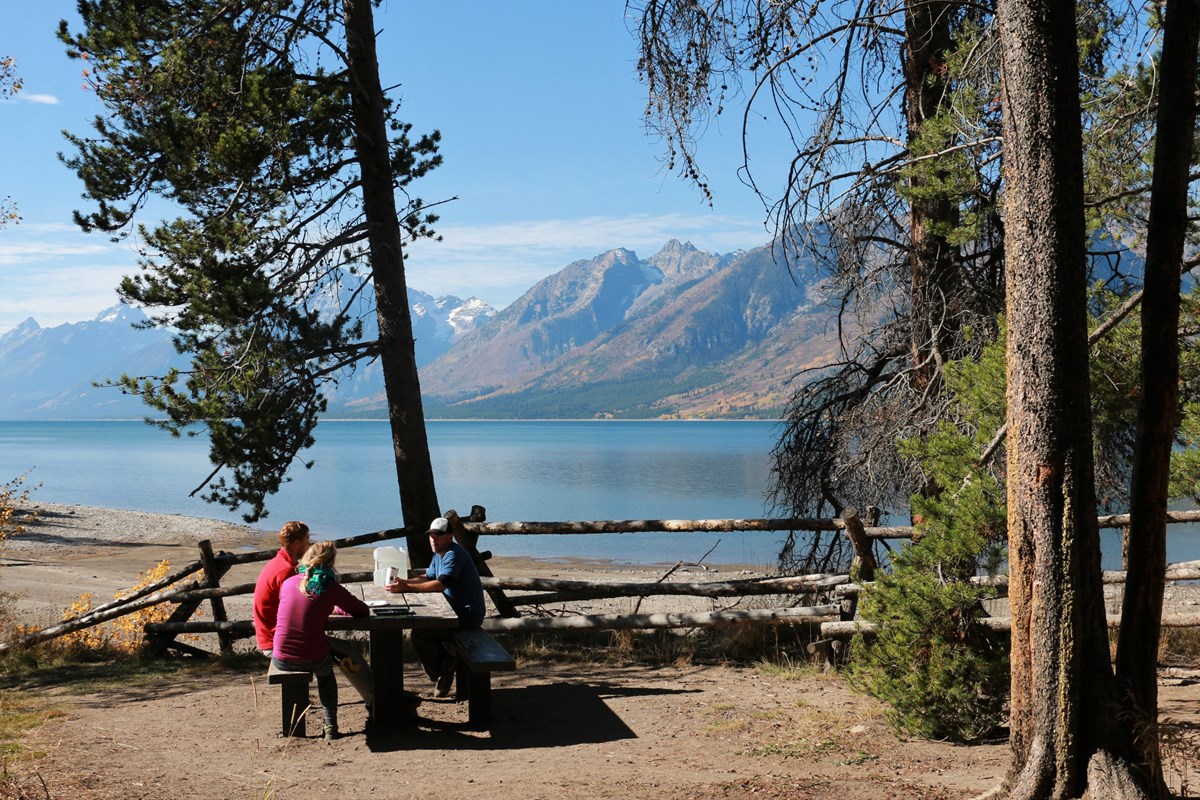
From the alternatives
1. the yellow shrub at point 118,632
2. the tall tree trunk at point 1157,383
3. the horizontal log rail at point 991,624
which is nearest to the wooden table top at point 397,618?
the horizontal log rail at point 991,624

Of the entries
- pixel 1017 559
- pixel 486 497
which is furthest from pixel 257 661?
pixel 486 497

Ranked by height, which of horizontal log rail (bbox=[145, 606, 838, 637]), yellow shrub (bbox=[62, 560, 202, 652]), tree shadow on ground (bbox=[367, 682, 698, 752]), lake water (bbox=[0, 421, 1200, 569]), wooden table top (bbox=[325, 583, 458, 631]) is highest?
wooden table top (bbox=[325, 583, 458, 631])

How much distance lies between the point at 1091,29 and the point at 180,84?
275 inches

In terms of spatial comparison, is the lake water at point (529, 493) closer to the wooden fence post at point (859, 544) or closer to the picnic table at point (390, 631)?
the wooden fence post at point (859, 544)

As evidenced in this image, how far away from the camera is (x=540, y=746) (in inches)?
239

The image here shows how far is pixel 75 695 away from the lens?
7.68 meters

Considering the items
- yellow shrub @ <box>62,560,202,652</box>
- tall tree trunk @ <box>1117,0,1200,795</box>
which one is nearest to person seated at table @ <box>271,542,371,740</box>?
tall tree trunk @ <box>1117,0,1200,795</box>

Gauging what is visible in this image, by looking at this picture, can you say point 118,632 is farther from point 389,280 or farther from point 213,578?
point 389,280

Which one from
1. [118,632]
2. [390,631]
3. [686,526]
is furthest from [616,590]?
[118,632]

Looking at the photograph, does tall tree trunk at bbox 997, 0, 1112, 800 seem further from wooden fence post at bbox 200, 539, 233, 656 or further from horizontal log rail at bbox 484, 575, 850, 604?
wooden fence post at bbox 200, 539, 233, 656

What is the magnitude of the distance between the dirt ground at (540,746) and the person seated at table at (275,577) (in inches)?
24.7

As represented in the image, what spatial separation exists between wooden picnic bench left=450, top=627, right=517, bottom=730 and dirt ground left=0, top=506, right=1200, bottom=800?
13cm

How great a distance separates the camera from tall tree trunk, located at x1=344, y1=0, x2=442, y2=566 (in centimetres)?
985

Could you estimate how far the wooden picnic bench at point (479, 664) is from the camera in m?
6.04
